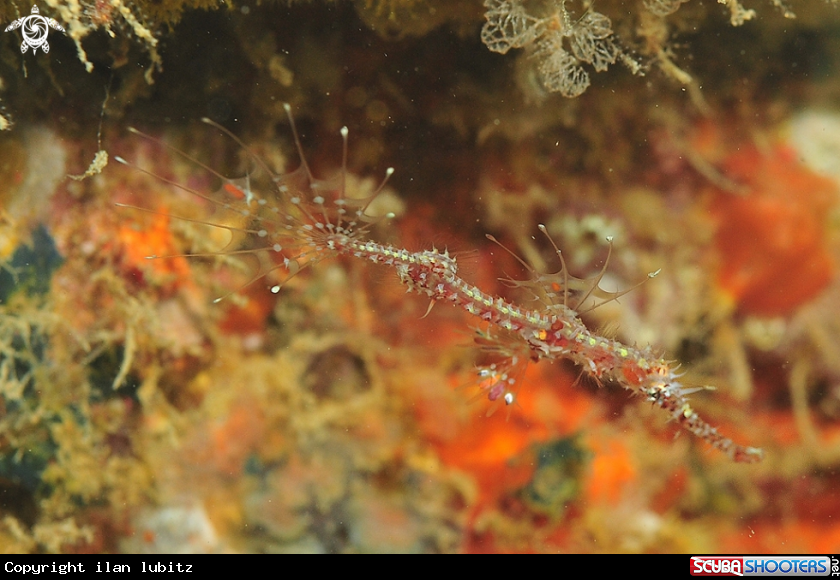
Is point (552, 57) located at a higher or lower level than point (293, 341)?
higher

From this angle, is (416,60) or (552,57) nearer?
(552,57)

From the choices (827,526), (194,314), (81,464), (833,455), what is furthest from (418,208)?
(827,526)

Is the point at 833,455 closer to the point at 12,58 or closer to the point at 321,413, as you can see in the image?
the point at 321,413
